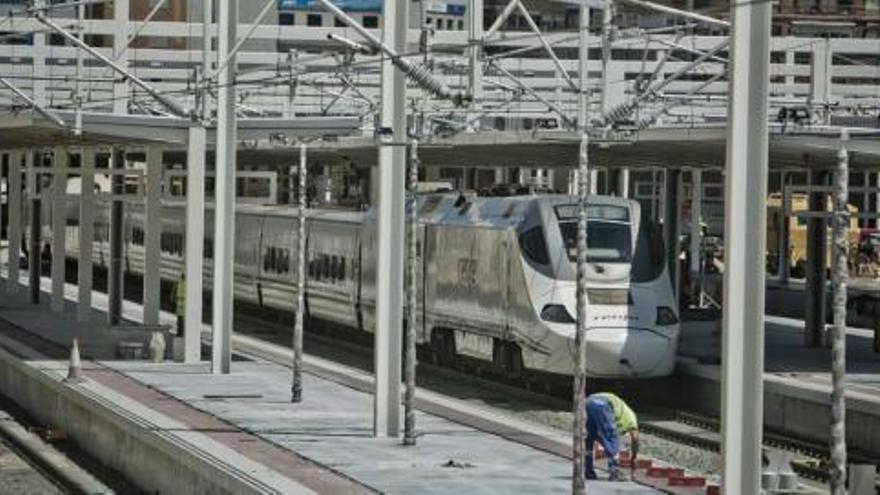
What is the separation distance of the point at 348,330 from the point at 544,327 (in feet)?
Result: 42.7

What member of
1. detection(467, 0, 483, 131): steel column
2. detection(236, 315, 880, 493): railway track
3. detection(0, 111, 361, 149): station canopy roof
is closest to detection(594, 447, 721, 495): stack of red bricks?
detection(236, 315, 880, 493): railway track

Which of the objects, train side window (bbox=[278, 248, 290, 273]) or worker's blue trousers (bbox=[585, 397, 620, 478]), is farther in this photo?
train side window (bbox=[278, 248, 290, 273])

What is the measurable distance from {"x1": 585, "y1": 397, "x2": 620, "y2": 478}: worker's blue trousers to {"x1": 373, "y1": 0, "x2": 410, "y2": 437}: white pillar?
3.40 m

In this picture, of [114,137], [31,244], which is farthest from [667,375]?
Answer: [31,244]

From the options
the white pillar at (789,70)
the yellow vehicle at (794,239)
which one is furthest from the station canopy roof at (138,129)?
the yellow vehicle at (794,239)

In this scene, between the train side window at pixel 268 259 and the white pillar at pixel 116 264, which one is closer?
the white pillar at pixel 116 264

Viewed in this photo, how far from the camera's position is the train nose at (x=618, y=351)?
87.8ft

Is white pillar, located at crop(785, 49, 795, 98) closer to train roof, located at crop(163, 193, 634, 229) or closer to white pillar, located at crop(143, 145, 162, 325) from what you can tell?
train roof, located at crop(163, 193, 634, 229)

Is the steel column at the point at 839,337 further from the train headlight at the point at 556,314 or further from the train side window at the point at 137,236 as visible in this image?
the train side window at the point at 137,236

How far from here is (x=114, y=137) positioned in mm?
31391

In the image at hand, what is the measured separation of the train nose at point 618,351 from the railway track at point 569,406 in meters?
0.87

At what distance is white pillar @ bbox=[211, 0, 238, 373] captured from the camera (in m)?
28.3

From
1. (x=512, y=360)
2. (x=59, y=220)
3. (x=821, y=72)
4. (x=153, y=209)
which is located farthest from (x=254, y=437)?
(x=821, y=72)

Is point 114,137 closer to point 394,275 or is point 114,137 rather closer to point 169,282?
point 394,275
